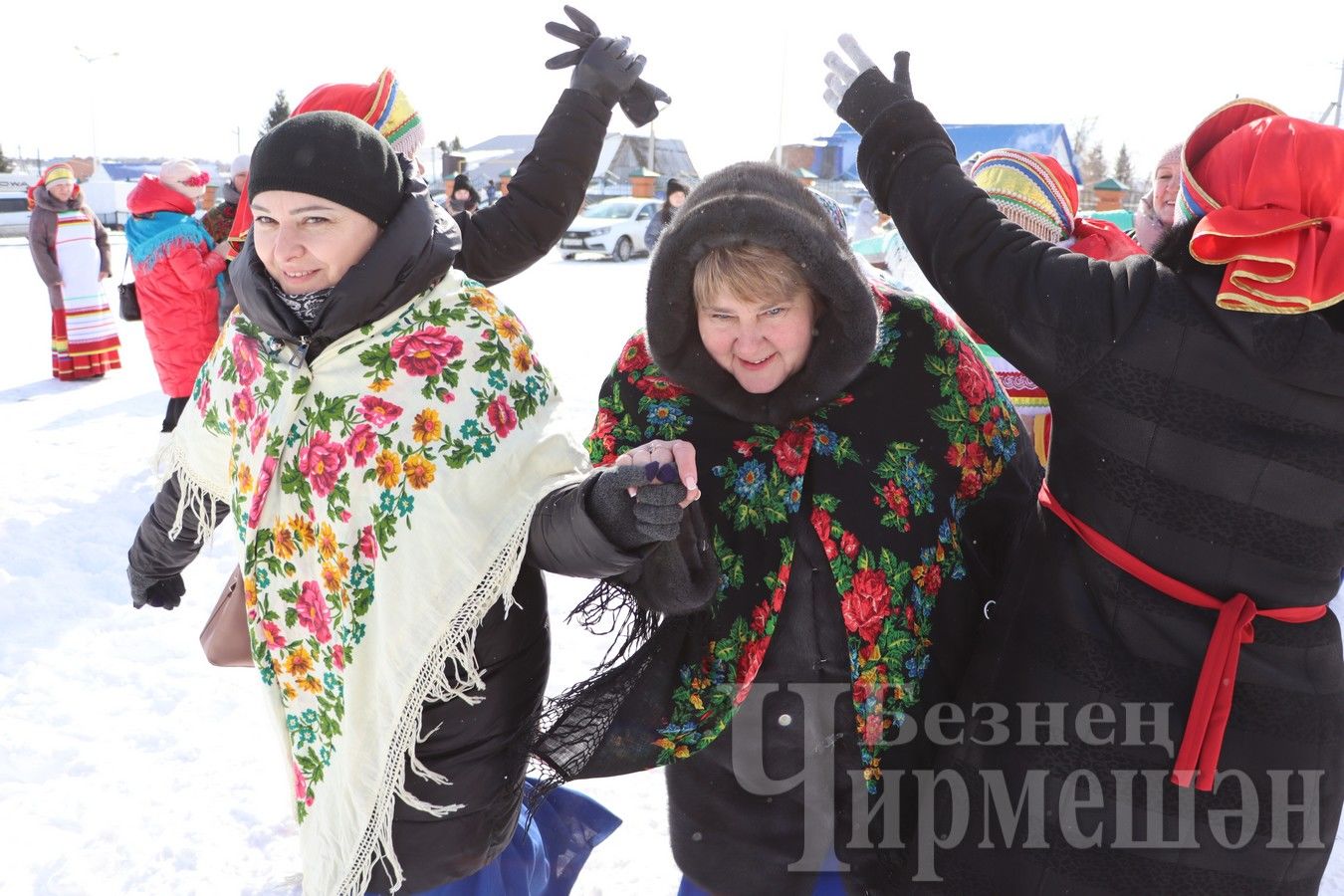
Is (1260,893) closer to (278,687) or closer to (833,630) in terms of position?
(833,630)

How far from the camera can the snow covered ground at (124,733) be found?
2.51m

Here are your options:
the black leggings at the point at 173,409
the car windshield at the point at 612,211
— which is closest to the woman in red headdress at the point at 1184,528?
the black leggings at the point at 173,409

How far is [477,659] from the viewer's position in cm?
165

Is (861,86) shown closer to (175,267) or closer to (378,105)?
(378,105)

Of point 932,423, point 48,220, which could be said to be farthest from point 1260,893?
point 48,220

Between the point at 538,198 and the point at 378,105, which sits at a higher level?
the point at 378,105

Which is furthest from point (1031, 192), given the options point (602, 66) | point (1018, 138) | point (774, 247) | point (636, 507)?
point (1018, 138)

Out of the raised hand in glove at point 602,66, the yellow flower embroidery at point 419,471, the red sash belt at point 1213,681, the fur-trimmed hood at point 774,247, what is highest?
Answer: the raised hand in glove at point 602,66

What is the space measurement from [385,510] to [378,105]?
109 cm

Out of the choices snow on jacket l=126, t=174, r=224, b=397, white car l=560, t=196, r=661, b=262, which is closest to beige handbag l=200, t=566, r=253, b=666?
snow on jacket l=126, t=174, r=224, b=397

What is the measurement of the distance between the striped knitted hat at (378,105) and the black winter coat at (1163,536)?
124cm

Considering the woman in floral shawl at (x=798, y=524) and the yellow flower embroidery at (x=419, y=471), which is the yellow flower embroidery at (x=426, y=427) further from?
the woman in floral shawl at (x=798, y=524)

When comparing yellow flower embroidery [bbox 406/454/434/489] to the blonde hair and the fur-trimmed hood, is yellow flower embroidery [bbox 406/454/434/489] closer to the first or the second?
the fur-trimmed hood

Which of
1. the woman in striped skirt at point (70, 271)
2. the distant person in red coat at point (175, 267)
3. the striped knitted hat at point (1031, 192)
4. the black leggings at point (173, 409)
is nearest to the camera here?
the striped knitted hat at point (1031, 192)
